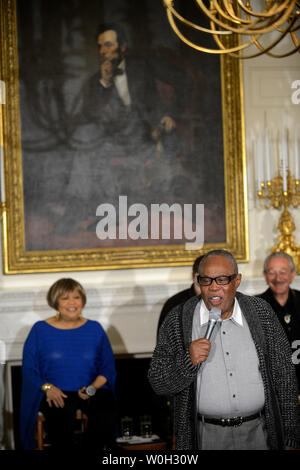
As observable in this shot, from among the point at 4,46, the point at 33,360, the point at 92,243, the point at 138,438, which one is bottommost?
the point at 138,438

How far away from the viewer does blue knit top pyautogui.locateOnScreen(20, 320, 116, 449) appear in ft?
18.0

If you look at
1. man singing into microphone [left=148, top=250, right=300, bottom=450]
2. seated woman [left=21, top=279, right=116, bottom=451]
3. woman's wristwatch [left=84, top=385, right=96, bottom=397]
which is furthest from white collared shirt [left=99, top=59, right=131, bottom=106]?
man singing into microphone [left=148, top=250, right=300, bottom=450]

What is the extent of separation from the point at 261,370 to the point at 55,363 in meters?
2.57

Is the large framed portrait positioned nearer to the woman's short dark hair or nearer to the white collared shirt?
the white collared shirt

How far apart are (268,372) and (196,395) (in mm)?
363

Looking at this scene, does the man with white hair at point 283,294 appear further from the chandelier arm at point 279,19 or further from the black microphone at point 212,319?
the chandelier arm at point 279,19

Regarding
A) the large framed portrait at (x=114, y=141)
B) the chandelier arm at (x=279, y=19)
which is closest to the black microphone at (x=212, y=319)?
the chandelier arm at (x=279, y=19)

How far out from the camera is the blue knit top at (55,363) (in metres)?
5.50

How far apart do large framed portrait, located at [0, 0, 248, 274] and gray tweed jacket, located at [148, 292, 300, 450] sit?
3217mm

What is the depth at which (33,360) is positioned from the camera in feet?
18.2

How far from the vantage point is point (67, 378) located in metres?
5.50

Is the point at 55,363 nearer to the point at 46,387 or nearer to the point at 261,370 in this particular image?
the point at 46,387

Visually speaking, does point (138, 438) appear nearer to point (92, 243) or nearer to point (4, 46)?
point (92, 243)
